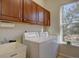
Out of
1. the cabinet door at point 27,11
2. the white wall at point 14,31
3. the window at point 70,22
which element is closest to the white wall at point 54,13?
the window at point 70,22

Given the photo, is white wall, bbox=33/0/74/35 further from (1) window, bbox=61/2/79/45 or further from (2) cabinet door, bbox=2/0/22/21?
(2) cabinet door, bbox=2/0/22/21

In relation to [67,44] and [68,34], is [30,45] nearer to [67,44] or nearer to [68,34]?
[67,44]

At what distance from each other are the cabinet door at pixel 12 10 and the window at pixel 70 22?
2.31 metres

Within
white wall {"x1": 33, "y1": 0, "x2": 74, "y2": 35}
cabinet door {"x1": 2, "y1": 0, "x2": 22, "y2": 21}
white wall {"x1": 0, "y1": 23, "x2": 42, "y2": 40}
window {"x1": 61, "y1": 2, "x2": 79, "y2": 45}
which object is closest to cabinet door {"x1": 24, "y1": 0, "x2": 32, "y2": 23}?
cabinet door {"x1": 2, "y1": 0, "x2": 22, "y2": 21}

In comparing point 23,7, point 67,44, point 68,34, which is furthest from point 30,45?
point 68,34

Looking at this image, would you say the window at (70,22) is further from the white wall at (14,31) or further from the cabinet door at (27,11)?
the cabinet door at (27,11)

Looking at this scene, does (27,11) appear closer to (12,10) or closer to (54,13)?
(12,10)

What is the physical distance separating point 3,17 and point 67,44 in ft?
8.55

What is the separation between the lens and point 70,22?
3.53 metres

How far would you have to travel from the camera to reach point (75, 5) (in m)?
3.46

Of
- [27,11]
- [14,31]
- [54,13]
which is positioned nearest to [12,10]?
[27,11]

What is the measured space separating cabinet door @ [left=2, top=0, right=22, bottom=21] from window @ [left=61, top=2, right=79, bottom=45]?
231cm

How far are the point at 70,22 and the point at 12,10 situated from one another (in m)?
2.55

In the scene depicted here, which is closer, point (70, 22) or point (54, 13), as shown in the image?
point (70, 22)
